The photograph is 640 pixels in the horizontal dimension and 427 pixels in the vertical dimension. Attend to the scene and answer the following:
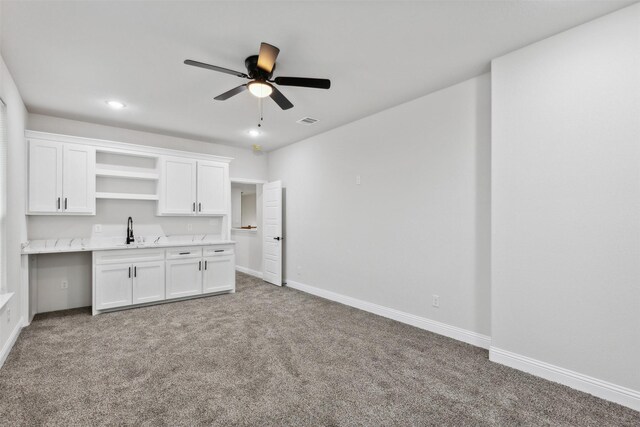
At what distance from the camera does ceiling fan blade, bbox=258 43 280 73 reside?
7.69 feet

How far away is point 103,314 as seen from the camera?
13.8 ft

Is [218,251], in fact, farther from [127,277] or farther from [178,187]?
[127,277]

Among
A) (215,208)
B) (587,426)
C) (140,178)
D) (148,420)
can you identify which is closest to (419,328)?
(587,426)

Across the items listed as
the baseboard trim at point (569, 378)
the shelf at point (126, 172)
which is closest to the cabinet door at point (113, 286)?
the shelf at point (126, 172)

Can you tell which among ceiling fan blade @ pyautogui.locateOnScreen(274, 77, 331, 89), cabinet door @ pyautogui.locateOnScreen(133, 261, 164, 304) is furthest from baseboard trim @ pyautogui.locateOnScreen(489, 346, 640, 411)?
cabinet door @ pyautogui.locateOnScreen(133, 261, 164, 304)

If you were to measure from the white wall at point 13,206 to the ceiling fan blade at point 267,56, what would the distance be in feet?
7.98

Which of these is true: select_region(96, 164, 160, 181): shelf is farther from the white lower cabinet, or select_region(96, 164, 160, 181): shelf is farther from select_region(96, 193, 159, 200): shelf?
the white lower cabinet

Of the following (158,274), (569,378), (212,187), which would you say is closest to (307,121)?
(212,187)

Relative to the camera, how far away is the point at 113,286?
429cm

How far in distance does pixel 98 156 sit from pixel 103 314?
7.71 ft

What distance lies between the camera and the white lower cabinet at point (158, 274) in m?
4.24

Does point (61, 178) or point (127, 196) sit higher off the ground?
point (61, 178)

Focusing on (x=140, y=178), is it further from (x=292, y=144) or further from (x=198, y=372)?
(x=198, y=372)

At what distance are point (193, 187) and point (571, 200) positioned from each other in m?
5.00
